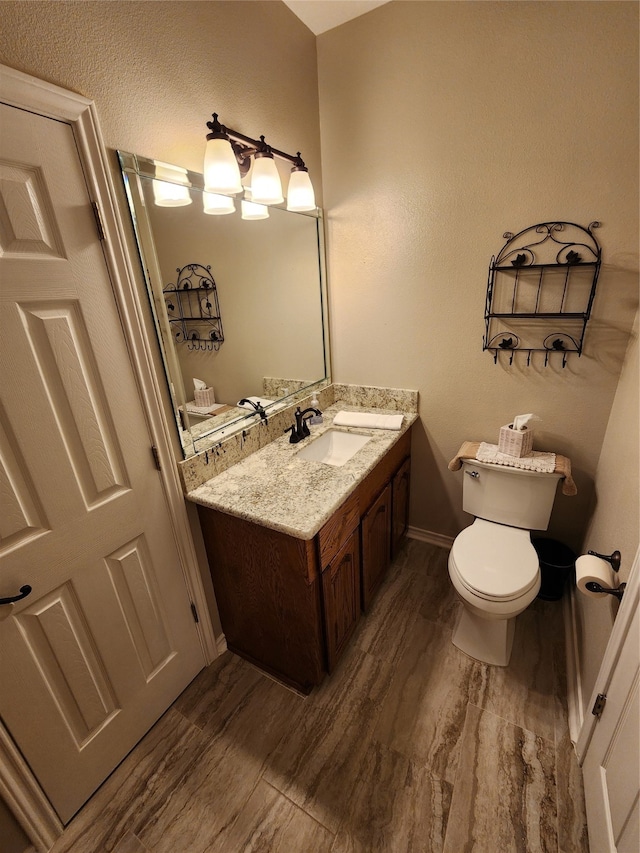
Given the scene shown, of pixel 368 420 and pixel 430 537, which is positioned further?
pixel 430 537

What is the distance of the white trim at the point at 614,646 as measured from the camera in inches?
36.5

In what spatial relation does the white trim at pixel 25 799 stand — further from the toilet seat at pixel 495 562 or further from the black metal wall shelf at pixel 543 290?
the black metal wall shelf at pixel 543 290

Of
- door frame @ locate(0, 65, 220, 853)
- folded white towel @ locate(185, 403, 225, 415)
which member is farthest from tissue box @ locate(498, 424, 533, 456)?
door frame @ locate(0, 65, 220, 853)

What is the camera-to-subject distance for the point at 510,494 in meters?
1.74

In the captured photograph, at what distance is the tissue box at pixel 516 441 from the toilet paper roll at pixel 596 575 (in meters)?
0.68

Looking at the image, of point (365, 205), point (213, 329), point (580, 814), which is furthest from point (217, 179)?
point (580, 814)

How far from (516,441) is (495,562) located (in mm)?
575

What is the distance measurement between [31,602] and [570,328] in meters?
2.22

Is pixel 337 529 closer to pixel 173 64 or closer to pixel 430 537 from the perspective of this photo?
pixel 430 537

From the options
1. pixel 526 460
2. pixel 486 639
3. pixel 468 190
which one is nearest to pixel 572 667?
pixel 486 639

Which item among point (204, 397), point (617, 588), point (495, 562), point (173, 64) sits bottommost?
point (495, 562)

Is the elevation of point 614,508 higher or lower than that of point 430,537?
higher

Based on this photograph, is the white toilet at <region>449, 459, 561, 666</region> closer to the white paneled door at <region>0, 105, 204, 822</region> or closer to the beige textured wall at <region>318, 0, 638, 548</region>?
the beige textured wall at <region>318, 0, 638, 548</region>

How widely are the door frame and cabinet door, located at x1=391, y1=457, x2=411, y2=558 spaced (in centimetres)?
112
